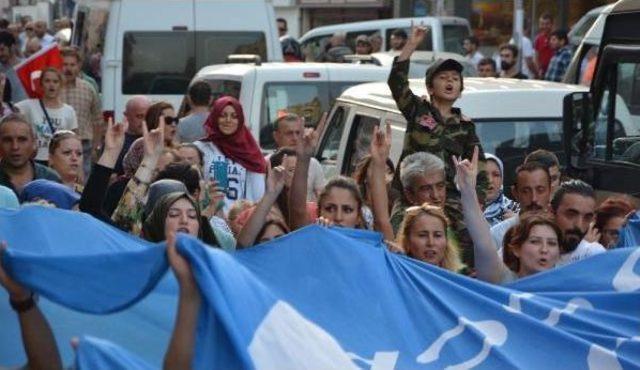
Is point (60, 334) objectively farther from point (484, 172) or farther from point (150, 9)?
point (150, 9)

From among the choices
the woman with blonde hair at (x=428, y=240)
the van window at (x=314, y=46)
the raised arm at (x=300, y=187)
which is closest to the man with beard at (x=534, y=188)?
the raised arm at (x=300, y=187)

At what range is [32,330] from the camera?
589 centimetres

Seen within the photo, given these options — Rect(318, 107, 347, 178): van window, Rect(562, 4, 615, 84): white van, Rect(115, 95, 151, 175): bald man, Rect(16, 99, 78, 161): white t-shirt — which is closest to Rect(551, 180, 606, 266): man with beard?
Rect(318, 107, 347, 178): van window

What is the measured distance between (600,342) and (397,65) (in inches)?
152

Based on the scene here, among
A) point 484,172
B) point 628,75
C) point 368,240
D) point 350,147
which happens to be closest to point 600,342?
point 368,240

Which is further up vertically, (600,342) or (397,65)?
(397,65)

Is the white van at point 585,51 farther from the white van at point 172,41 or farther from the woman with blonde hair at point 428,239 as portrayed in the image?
the woman with blonde hair at point 428,239

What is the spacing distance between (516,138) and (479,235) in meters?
3.81

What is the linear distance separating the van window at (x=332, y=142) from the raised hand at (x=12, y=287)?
6.35 m

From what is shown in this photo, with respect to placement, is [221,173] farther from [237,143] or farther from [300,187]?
[300,187]

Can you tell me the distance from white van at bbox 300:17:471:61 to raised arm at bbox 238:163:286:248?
18520mm

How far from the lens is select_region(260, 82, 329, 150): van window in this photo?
14.5m

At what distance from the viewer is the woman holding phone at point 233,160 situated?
436 inches

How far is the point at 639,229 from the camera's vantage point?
26.6ft
